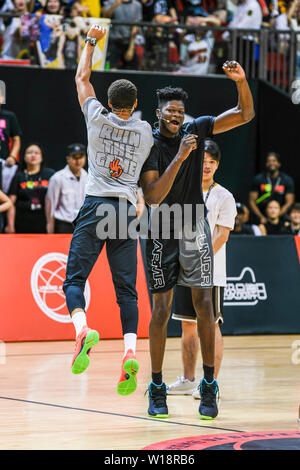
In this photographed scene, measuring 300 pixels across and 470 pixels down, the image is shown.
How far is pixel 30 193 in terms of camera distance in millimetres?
12555

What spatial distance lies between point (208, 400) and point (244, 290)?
5.46 meters

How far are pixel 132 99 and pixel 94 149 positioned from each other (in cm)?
47

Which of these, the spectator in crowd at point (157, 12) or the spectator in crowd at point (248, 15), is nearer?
the spectator in crowd at point (157, 12)

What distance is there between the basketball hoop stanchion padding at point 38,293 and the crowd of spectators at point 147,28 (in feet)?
14.9

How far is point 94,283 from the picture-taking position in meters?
11.2

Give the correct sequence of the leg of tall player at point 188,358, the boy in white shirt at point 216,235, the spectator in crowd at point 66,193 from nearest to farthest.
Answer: the boy in white shirt at point 216,235
the leg of tall player at point 188,358
the spectator in crowd at point 66,193

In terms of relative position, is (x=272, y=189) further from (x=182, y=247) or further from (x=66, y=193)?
(x=182, y=247)

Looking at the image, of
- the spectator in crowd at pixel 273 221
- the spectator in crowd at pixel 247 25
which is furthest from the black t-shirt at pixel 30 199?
the spectator in crowd at pixel 247 25

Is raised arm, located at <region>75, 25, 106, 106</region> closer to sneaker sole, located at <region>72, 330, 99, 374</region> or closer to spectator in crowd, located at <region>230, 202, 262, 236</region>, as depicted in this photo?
sneaker sole, located at <region>72, 330, 99, 374</region>

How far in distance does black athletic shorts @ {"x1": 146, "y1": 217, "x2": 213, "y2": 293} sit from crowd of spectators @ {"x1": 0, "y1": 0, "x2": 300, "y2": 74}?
27.2ft

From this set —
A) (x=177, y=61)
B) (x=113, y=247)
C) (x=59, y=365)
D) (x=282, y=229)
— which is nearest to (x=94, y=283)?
(x=59, y=365)

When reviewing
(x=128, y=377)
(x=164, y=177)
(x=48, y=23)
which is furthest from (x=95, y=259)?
(x=48, y=23)

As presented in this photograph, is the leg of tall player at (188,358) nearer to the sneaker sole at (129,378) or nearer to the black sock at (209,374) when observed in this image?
the black sock at (209,374)

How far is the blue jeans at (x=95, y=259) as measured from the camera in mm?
6113
